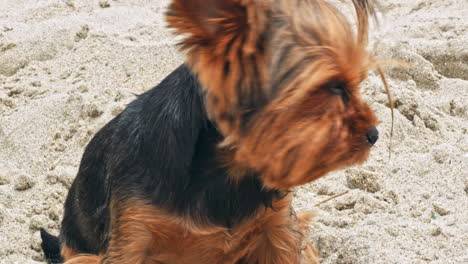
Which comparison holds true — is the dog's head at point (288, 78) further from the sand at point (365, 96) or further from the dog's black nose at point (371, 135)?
the sand at point (365, 96)

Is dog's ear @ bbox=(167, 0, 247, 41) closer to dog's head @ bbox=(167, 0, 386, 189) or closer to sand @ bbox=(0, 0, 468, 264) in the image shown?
dog's head @ bbox=(167, 0, 386, 189)

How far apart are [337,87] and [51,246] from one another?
2.20 metres

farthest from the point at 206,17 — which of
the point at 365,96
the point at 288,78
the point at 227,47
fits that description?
the point at 365,96

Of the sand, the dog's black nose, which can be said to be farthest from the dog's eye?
the sand

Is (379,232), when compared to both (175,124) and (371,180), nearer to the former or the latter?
(371,180)

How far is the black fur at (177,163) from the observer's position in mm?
2951

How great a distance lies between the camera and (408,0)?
709 cm

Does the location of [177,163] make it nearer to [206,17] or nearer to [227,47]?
[227,47]

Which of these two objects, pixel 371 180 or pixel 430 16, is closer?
pixel 371 180

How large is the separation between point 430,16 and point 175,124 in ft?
13.6

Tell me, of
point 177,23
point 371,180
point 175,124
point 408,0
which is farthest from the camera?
point 408,0

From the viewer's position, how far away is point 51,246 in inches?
160

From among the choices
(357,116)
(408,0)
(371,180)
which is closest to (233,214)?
(357,116)

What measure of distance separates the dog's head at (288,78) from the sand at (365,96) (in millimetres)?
515
